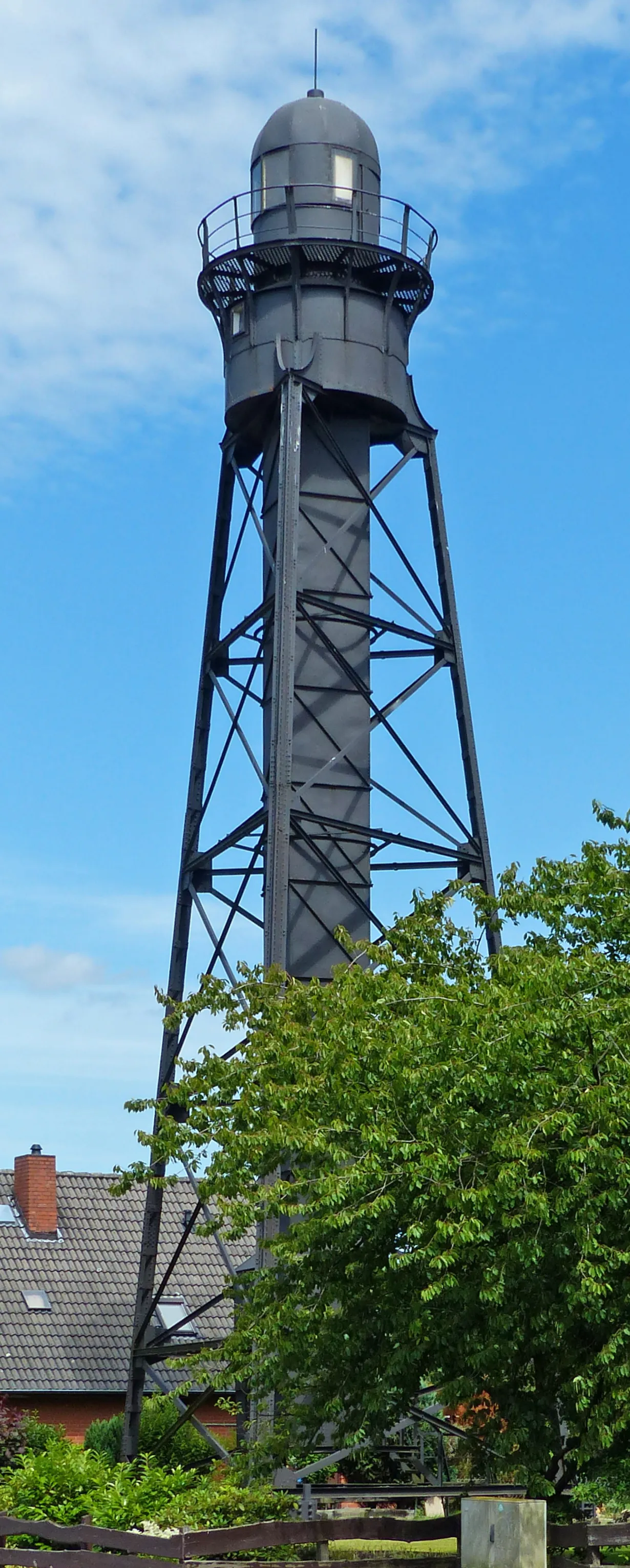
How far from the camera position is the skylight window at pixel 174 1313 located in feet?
120

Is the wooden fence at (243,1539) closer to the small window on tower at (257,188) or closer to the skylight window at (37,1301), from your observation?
the skylight window at (37,1301)

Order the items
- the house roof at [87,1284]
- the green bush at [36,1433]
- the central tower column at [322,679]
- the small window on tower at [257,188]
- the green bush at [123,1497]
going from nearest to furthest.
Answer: the green bush at [123,1497]
the central tower column at [322,679]
the small window on tower at [257,188]
the green bush at [36,1433]
the house roof at [87,1284]

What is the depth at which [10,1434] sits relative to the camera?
28.4 meters

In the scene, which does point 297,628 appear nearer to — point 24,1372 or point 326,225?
point 326,225

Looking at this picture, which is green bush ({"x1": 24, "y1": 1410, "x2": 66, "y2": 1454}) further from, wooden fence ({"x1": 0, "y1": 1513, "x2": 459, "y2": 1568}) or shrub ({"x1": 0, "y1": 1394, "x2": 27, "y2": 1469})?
wooden fence ({"x1": 0, "y1": 1513, "x2": 459, "y2": 1568})

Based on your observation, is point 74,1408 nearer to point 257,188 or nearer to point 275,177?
point 257,188

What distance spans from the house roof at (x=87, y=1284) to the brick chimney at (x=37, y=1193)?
0.79 ft

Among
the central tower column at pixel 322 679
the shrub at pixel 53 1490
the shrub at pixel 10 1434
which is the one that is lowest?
the shrub at pixel 53 1490

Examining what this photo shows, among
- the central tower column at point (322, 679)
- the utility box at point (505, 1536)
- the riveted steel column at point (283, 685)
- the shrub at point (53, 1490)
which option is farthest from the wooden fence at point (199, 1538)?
the central tower column at point (322, 679)

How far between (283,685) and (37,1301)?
48.7 ft

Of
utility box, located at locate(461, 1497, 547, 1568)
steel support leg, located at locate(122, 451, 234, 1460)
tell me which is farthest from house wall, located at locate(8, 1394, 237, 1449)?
utility box, located at locate(461, 1497, 547, 1568)

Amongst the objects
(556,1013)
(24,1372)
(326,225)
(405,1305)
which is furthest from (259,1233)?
(326,225)

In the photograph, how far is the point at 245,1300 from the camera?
22.6m

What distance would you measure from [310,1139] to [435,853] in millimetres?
9119
